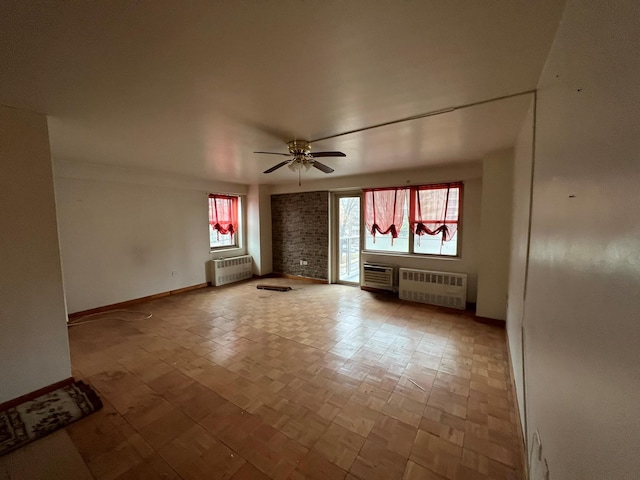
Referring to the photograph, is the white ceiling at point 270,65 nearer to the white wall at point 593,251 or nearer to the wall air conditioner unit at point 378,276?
the white wall at point 593,251

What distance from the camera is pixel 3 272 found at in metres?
1.85


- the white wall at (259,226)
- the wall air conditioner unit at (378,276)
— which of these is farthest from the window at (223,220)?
the wall air conditioner unit at (378,276)

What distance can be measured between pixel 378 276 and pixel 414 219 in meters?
1.22

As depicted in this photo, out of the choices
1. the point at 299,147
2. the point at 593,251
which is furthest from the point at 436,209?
the point at 593,251

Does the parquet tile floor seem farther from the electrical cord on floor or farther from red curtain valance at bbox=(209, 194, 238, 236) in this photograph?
red curtain valance at bbox=(209, 194, 238, 236)

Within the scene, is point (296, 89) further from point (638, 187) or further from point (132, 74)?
point (638, 187)

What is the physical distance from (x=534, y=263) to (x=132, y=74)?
2.60 meters

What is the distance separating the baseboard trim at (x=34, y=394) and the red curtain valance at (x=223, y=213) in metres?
3.68

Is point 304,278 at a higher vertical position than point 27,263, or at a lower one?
lower

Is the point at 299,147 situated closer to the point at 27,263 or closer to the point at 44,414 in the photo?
the point at 27,263

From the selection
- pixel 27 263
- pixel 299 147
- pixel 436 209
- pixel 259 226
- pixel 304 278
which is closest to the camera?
pixel 27 263

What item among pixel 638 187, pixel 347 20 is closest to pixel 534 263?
pixel 638 187

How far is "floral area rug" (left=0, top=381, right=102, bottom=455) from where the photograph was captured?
1678 mm

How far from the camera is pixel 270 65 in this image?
1.36 meters
